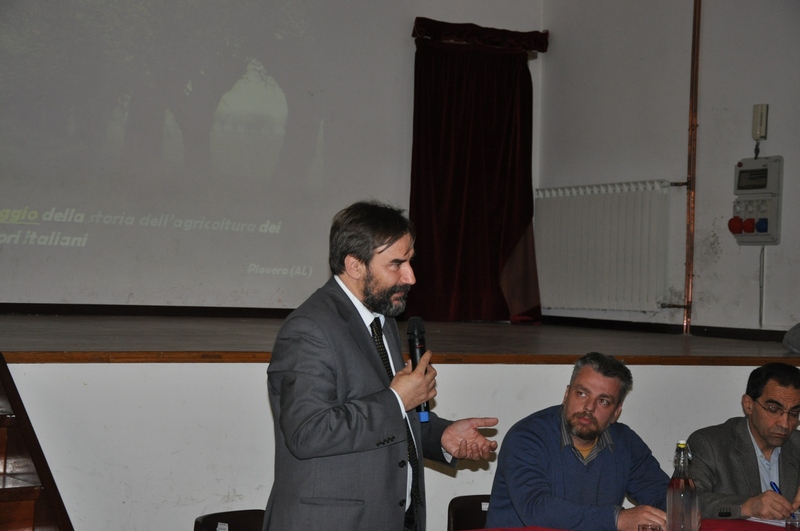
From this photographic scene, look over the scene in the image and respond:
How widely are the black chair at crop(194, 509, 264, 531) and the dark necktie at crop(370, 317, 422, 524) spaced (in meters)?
0.65

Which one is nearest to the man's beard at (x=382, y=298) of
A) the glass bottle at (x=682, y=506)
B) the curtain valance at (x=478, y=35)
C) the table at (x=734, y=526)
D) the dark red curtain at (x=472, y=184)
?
the glass bottle at (x=682, y=506)

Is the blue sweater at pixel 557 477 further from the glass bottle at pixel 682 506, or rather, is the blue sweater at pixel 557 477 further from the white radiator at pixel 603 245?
the white radiator at pixel 603 245

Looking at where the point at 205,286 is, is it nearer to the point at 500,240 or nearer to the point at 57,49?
the point at 57,49

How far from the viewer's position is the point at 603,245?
7.05 metres

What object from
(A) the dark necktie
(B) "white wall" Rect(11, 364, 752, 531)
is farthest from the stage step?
(A) the dark necktie

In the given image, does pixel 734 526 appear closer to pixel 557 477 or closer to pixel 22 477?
pixel 557 477

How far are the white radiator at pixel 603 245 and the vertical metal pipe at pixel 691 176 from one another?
19cm

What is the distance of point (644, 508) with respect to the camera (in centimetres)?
220

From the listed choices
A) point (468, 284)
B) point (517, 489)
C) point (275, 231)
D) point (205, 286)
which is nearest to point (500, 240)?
point (468, 284)

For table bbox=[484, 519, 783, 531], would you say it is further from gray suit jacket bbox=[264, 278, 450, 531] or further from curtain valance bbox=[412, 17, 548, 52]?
curtain valance bbox=[412, 17, 548, 52]

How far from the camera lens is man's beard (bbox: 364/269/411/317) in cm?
202

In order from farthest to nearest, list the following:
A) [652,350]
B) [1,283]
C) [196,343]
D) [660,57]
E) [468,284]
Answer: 1. [468,284]
2. [660,57]
3. [1,283]
4. [652,350]
5. [196,343]

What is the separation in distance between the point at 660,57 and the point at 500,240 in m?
2.11

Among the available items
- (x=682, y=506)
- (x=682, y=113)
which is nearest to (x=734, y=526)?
(x=682, y=506)
